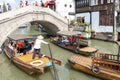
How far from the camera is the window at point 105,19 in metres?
20.9

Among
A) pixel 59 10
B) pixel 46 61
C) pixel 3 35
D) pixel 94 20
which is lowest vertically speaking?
pixel 46 61

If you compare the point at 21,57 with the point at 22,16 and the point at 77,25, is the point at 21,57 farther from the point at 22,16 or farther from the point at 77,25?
the point at 77,25

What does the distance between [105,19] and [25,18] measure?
34.3 ft

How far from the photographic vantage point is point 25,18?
59.8 ft

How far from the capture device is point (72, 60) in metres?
10.8

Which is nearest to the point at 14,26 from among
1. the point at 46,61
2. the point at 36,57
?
the point at 36,57

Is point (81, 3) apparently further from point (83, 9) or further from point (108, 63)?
point (108, 63)

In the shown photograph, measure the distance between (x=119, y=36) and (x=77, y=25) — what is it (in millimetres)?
7192

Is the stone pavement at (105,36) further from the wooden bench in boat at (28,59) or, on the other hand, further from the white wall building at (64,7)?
the wooden bench in boat at (28,59)

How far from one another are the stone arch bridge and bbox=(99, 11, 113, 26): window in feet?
16.0

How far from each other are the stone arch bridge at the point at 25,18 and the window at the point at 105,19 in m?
4.89

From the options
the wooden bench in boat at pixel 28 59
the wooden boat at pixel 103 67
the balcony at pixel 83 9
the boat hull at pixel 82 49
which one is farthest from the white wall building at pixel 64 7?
the wooden boat at pixel 103 67

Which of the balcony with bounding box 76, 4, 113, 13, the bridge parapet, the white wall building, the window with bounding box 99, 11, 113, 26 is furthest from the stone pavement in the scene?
the white wall building

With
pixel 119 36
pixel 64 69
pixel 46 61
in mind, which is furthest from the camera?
pixel 119 36
